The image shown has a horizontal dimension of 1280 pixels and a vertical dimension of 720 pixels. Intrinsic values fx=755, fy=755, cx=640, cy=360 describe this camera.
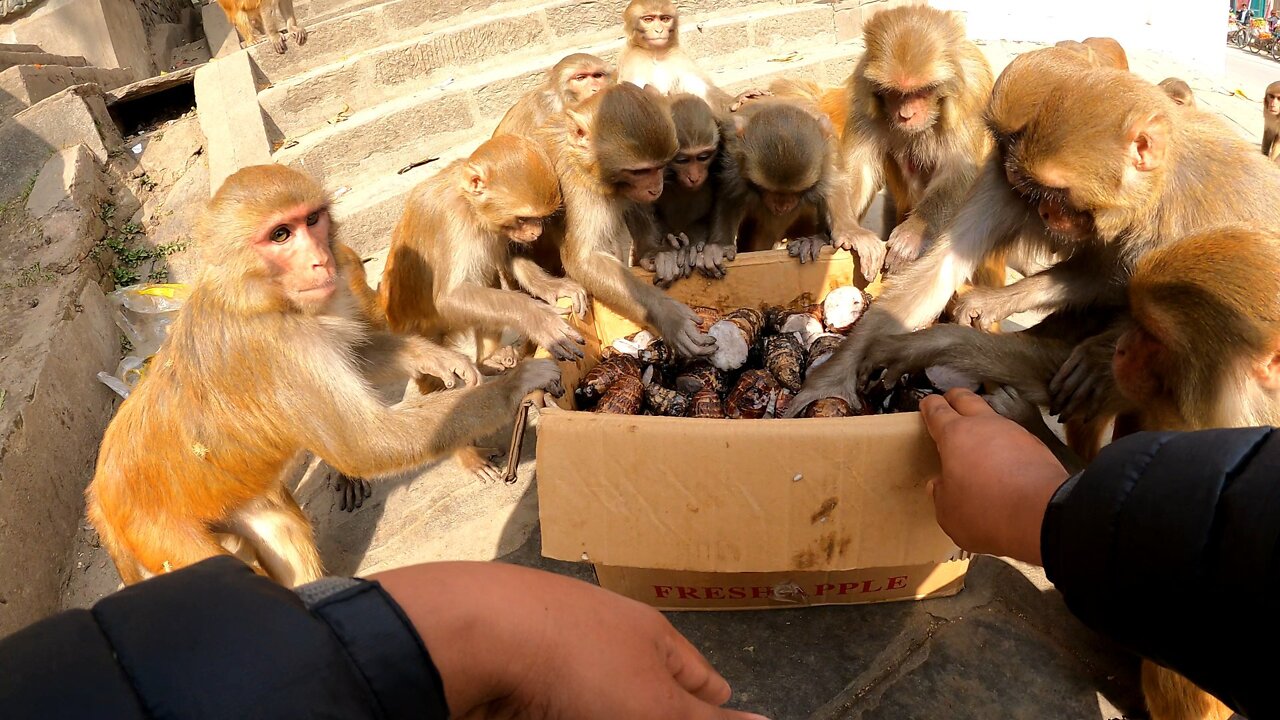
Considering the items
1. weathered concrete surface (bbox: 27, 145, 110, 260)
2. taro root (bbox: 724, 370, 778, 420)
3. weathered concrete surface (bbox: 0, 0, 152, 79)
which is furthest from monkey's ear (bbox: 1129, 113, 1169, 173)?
weathered concrete surface (bbox: 0, 0, 152, 79)

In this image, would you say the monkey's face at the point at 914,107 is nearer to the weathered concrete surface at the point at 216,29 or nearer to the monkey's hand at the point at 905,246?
the monkey's hand at the point at 905,246

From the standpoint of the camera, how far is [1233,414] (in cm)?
187

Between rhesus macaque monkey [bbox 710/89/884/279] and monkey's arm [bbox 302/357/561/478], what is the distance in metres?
1.55

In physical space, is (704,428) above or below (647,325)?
above

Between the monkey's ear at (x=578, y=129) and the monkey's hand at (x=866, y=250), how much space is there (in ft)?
4.33

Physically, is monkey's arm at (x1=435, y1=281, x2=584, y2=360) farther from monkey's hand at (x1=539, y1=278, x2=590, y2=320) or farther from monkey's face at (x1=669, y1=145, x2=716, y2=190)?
monkey's face at (x1=669, y1=145, x2=716, y2=190)

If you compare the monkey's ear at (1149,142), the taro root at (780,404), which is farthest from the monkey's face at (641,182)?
the monkey's ear at (1149,142)

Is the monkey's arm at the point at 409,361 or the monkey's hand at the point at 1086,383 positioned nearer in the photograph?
the monkey's hand at the point at 1086,383

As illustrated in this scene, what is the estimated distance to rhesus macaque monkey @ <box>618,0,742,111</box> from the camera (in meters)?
5.85

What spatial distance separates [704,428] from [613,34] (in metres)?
6.85

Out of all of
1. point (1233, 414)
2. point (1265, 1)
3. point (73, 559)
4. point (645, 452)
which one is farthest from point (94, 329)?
point (1265, 1)

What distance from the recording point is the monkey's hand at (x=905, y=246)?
3761 millimetres

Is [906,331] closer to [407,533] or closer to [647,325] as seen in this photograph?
[647,325]

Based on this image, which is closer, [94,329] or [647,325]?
[647,325]
